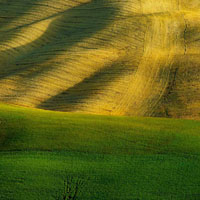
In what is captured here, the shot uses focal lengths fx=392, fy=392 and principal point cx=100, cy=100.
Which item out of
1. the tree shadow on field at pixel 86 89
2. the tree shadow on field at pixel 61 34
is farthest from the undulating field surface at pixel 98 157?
the tree shadow on field at pixel 61 34

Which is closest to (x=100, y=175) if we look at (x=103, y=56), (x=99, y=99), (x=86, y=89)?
(x=99, y=99)

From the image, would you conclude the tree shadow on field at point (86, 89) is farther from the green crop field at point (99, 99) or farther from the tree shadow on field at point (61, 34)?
the tree shadow on field at point (61, 34)

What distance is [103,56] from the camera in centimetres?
1966

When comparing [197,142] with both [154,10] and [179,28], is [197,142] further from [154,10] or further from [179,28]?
[154,10]

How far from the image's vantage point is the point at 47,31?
23781 millimetres

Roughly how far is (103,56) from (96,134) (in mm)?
9773

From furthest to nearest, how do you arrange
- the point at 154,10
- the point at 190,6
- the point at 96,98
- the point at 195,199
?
the point at 190,6 < the point at 154,10 < the point at 96,98 < the point at 195,199

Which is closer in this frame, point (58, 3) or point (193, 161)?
Answer: point (193, 161)

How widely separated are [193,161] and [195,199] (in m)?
1.36

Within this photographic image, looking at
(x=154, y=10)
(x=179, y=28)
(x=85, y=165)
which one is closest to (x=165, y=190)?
(x=85, y=165)

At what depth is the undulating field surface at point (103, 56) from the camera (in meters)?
16.1

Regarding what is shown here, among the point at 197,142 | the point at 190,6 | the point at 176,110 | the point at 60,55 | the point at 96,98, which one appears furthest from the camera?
the point at 190,6

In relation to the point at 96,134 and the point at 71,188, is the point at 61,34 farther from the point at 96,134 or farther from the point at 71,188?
the point at 71,188

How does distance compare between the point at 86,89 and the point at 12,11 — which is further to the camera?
the point at 12,11
